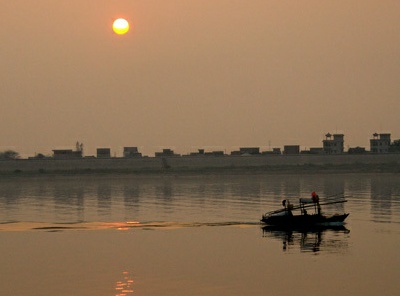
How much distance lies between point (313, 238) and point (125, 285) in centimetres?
2243

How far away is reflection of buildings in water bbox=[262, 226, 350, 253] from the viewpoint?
2288 inches

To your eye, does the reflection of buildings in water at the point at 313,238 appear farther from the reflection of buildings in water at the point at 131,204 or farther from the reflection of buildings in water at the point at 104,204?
the reflection of buildings in water at the point at 104,204

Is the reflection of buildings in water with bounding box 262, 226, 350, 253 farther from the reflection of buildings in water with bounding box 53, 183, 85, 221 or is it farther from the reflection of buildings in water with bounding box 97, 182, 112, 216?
the reflection of buildings in water with bounding box 97, 182, 112, 216

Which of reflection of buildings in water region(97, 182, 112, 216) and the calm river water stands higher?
A: reflection of buildings in water region(97, 182, 112, 216)

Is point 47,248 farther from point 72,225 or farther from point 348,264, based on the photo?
point 348,264

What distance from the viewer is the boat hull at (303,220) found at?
7138cm

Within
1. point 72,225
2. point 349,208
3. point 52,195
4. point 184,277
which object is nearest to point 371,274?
point 184,277

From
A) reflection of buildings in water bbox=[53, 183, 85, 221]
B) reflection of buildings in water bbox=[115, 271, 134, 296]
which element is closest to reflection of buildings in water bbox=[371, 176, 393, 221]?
reflection of buildings in water bbox=[53, 183, 85, 221]

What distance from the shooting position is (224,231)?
6862 centimetres

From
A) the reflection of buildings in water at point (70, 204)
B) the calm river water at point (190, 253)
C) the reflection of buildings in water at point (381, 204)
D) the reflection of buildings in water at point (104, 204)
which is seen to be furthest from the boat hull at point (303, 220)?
the reflection of buildings in water at point (104, 204)

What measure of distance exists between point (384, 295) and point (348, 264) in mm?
8420

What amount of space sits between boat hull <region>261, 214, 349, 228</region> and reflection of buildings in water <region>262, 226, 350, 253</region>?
0.85m

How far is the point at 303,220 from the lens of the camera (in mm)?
71500

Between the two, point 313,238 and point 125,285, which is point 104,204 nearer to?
point 313,238
